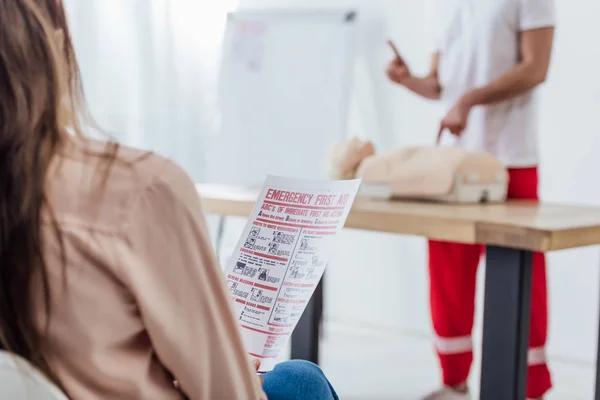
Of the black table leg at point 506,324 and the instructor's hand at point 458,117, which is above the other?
the instructor's hand at point 458,117

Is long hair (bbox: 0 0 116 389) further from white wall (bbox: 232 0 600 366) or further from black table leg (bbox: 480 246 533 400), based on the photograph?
white wall (bbox: 232 0 600 366)

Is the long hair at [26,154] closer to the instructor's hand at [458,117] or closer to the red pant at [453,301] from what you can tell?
the instructor's hand at [458,117]

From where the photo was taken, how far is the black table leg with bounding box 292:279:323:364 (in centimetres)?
201

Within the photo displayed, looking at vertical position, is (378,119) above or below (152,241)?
below

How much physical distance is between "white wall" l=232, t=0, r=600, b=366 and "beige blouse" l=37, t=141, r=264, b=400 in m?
2.38

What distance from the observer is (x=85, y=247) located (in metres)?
0.75

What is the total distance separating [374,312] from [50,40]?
2911mm

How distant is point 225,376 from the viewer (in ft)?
2.66

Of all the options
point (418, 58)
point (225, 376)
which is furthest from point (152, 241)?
point (418, 58)

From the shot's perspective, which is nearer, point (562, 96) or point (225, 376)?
point (225, 376)

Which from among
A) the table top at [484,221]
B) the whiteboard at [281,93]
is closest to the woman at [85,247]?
the table top at [484,221]

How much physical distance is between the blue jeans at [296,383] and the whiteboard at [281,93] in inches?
94.2

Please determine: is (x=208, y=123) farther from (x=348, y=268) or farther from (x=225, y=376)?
(x=225, y=376)

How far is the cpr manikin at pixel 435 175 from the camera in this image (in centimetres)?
184
